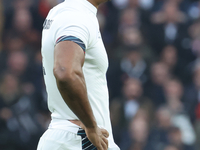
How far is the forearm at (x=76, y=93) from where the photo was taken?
5.85 feet

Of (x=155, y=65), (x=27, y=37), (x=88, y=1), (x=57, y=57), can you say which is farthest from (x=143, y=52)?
(x=57, y=57)

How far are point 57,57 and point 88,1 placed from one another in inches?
22.6

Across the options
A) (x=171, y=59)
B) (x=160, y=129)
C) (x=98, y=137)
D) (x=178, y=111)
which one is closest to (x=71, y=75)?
(x=98, y=137)

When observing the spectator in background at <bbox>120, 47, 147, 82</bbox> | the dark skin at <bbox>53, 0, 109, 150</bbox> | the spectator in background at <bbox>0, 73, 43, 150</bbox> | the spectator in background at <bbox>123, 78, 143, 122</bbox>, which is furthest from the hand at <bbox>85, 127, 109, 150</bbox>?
the spectator in background at <bbox>120, 47, 147, 82</bbox>

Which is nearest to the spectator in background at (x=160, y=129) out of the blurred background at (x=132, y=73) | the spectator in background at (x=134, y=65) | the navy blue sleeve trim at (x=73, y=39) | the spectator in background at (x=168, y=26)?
the blurred background at (x=132, y=73)

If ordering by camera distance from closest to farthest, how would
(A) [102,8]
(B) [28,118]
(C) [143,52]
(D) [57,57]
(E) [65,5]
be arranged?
(D) [57,57]
(E) [65,5]
(B) [28,118]
(C) [143,52]
(A) [102,8]

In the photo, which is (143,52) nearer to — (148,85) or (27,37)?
(148,85)

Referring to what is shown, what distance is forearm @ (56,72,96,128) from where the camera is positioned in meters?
1.78

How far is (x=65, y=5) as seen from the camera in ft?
7.01

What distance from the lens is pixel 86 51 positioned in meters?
2.02

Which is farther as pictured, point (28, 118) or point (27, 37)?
point (27, 37)

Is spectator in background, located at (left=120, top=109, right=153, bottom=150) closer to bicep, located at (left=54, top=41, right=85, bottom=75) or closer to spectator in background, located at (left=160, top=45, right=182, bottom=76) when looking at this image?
spectator in background, located at (left=160, top=45, right=182, bottom=76)

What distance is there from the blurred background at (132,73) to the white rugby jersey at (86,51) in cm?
369

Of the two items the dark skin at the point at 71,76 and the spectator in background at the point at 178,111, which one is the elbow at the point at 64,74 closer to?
the dark skin at the point at 71,76
